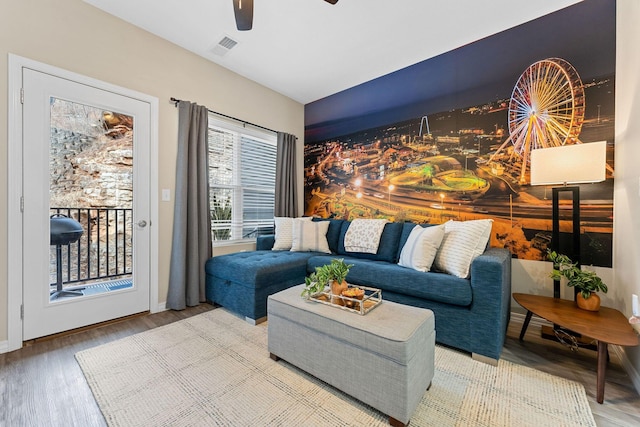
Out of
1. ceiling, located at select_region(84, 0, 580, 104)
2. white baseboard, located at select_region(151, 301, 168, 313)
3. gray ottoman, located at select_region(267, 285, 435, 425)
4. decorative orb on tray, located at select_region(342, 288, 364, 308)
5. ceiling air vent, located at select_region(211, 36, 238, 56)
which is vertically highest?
ceiling, located at select_region(84, 0, 580, 104)

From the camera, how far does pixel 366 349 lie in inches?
51.6

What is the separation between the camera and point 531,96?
2.40 meters


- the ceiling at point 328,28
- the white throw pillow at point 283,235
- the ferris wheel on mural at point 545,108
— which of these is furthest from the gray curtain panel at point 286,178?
the ferris wheel on mural at point 545,108

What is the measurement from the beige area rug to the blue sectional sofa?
0.72 feet

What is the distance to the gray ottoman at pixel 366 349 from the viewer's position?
4.02ft

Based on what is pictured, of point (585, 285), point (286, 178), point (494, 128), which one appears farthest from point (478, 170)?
point (286, 178)

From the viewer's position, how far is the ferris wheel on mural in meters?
2.22

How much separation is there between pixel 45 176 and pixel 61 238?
19.8 inches

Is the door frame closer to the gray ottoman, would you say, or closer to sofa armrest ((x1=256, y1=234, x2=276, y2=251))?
the gray ottoman

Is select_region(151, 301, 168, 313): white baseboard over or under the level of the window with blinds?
under

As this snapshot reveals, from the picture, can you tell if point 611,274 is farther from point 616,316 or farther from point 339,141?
point 339,141

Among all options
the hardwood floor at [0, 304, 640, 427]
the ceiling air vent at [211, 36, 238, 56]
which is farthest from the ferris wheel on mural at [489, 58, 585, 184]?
the ceiling air vent at [211, 36, 238, 56]

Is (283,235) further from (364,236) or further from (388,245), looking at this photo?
(388,245)

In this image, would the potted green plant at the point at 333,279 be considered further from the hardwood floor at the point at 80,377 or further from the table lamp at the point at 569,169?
the table lamp at the point at 569,169
